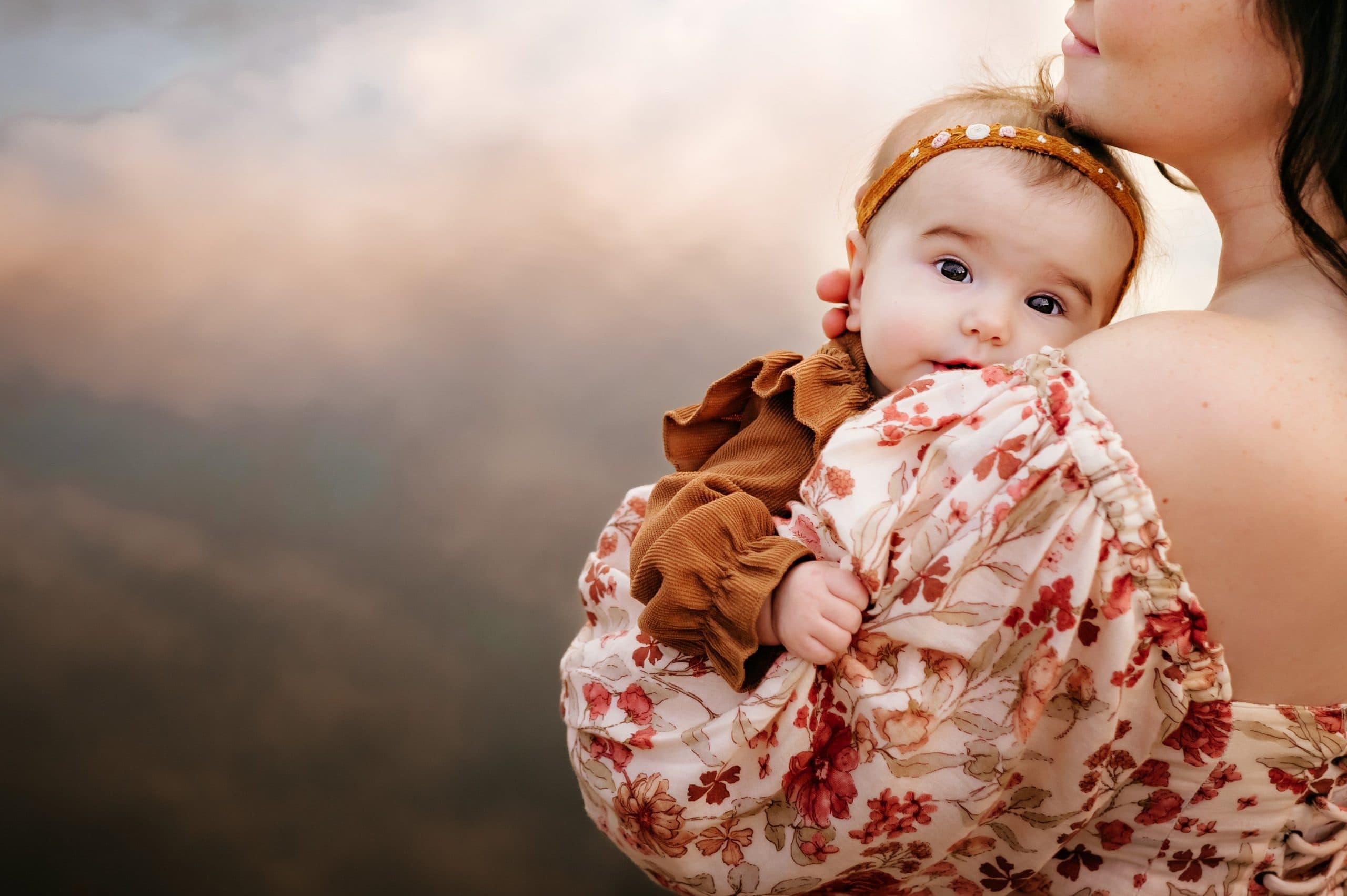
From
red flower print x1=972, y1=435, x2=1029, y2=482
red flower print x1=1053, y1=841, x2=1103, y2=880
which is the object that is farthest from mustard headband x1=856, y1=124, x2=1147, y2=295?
red flower print x1=1053, y1=841, x2=1103, y2=880

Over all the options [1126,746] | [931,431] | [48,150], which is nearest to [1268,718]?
[1126,746]

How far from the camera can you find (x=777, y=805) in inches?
39.1

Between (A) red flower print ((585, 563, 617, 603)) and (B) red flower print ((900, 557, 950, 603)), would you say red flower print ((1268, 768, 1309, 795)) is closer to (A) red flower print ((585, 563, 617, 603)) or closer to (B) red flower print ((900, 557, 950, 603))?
(B) red flower print ((900, 557, 950, 603))

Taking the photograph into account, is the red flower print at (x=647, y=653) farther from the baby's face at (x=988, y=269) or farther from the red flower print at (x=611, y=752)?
the baby's face at (x=988, y=269)

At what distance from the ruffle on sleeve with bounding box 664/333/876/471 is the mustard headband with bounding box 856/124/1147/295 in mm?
208

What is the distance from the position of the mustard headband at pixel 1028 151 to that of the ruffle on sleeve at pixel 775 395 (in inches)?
8.2

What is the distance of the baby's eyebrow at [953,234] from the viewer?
1093 mm

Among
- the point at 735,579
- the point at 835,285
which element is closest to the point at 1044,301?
the point at 835,285

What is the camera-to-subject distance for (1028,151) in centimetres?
111

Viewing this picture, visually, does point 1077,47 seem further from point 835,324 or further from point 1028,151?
point 835,324

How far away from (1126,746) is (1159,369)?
0.34 metres

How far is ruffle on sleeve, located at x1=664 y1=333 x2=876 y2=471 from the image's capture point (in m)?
1.11

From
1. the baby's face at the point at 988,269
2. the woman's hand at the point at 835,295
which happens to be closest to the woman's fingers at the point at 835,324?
the woman's hand at the point at 835,295

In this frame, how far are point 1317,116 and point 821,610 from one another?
626 millimetres
